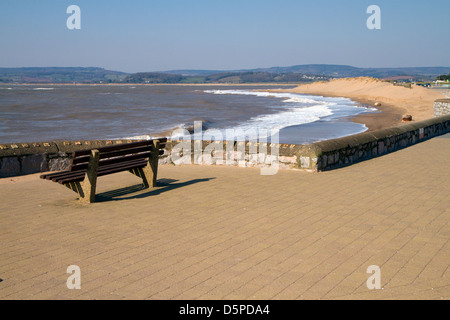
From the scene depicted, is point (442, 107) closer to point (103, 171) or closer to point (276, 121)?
point (276, 121)

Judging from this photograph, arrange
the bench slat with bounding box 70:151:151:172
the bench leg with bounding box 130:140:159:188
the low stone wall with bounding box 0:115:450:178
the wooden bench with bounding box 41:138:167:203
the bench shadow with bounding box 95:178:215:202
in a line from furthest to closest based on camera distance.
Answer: the low stone wall with bounding box 0:115:450:178 < the bench leg with bounding box 130:140:159:188 < the bench shadow with bounding box 95:178:215:202 < the wooden bench with bounding box 41:138:167:203 < the bench slat with bounding box 70:151:151:172

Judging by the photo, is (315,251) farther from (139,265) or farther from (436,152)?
(436,152)

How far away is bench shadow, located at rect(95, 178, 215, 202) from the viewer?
6855 millimetres

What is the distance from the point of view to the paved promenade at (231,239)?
3705 millimetres

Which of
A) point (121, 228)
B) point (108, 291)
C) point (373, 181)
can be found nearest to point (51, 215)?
point (121, 228)

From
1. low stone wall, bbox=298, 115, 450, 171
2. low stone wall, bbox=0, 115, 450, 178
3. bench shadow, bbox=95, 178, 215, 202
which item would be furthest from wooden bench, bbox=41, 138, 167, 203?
low stone wall, bbox=298, 115, 450, 171

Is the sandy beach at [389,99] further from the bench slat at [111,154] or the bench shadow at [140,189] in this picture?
the bench slat at [111,154]

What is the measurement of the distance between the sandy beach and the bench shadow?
17.4 m

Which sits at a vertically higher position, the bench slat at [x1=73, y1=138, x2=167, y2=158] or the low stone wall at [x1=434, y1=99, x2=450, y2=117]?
the low stone wall at [x1=434, y1=99, x2=450, y2=117]

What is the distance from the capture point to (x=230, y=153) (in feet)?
31.4

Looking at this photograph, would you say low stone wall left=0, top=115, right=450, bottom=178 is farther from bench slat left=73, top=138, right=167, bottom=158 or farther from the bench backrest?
bench slat left=73, top=138, right=167, bottom=158

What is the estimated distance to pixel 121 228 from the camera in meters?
5.25

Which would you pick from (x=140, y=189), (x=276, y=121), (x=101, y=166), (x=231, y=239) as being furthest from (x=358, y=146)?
(x=276, y=121)

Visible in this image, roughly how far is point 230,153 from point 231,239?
4818mm
